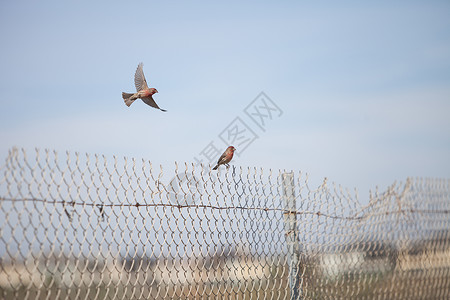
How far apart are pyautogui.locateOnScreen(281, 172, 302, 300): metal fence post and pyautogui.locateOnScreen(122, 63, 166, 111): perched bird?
5.30 ft

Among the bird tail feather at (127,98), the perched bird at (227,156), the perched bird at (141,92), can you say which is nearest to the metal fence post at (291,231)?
the perched bird at (227,156)

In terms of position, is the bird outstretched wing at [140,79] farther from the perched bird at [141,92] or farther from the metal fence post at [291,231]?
the metal fence post at [291,231]

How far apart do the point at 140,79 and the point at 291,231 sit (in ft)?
6.86

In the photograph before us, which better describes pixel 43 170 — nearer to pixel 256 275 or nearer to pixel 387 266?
pixel 256 275

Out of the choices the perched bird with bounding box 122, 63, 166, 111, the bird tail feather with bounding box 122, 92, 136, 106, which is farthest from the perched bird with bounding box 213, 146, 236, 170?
the bird tail feather with bounding box 122, 92, 136, 106

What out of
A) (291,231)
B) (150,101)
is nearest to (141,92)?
(150,101)

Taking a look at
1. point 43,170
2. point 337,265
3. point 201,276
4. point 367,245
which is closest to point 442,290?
point 367,245

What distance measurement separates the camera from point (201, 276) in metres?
3.19

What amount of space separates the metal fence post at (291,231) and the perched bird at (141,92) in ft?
5.30

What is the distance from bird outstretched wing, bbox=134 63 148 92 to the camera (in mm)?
5027

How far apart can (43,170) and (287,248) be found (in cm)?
194

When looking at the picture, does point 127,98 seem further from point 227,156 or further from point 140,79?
point 227,156

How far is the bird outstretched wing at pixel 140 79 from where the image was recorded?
503cm

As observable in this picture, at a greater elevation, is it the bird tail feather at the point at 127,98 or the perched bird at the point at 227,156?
the bird tail feather at the point at 127,98
